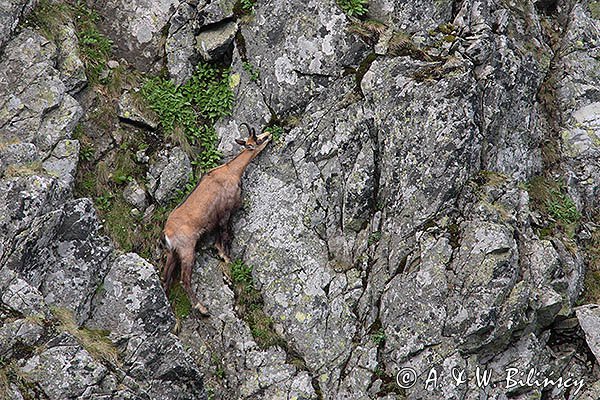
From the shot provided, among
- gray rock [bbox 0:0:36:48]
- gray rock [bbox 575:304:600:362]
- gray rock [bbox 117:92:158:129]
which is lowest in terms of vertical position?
gray rock [bbox 575:304:600:362]

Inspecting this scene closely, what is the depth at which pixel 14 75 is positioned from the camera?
36.7 feet

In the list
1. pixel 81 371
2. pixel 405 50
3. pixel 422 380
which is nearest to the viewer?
pixel 81 371

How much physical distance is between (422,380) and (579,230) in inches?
153

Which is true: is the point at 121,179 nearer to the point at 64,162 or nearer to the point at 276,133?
the point at 64,162

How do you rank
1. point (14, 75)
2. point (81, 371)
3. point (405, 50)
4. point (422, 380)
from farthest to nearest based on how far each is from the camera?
1. point (405, 50)
2. point (14, 75)
3. point (422, 380)
4. point (81, 371)

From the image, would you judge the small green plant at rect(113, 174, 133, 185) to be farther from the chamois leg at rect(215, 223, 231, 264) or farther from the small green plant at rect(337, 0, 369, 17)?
the small green plant at rect(337, 0, 369, 17)

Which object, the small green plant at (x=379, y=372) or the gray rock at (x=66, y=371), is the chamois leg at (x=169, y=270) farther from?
the small green plant at (x=379, y=372)

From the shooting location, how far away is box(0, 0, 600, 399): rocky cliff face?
33.0 ft

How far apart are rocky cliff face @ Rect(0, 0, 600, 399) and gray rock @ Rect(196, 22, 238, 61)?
0.03 metres

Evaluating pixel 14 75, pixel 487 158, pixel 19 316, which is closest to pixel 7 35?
pixel 14 75

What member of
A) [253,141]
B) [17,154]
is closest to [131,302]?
[17,154]

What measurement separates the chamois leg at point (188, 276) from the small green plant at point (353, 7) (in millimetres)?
4508

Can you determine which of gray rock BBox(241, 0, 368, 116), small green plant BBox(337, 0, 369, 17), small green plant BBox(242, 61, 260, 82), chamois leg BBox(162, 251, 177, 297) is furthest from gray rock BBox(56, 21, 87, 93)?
small green plant BBox(337, 0, 369, 17)

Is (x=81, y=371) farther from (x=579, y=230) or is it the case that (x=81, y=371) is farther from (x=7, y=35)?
(x=579, y=230)
